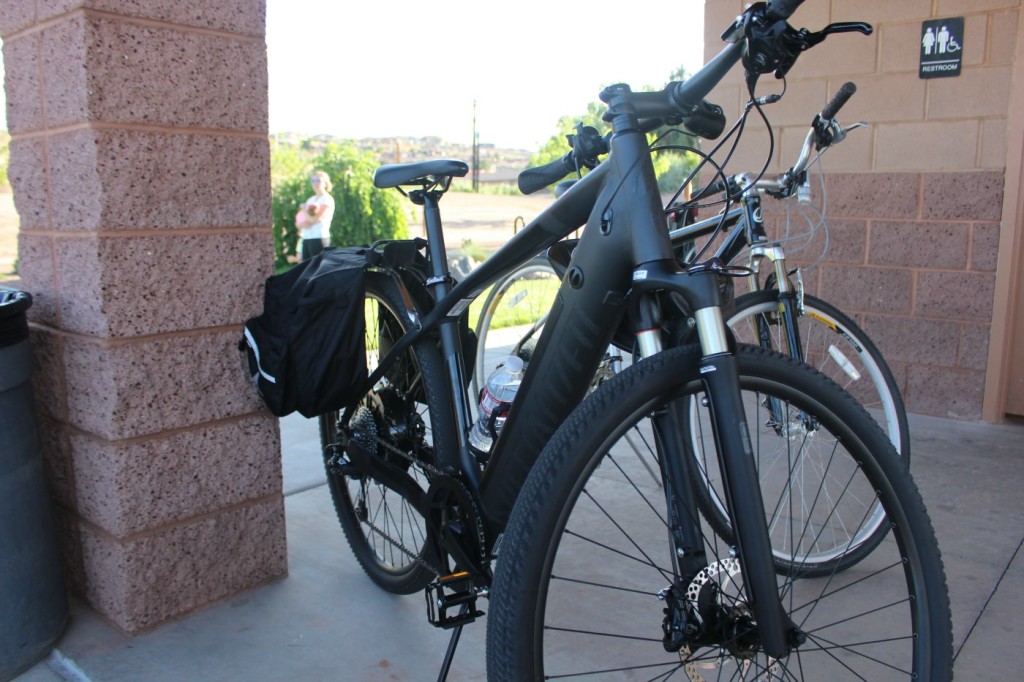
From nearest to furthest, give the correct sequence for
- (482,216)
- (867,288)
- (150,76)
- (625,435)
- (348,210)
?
(625,435)
(150,76)
(867,288)
(348,210)
(482,216)

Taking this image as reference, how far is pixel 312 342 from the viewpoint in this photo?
244cm

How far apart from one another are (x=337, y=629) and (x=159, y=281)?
1.09 metres

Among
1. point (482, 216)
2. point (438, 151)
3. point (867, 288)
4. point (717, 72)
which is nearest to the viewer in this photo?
point (717, 72)

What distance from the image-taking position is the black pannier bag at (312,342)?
8.00 feet

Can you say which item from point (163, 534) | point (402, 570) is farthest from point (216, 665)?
point (402, 570)

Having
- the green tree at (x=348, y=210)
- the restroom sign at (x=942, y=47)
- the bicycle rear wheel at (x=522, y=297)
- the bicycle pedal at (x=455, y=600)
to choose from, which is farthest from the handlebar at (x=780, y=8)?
the green tree at (x=348, y=210)

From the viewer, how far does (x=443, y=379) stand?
7.66 feet

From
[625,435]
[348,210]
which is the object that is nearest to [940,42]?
[625,435]

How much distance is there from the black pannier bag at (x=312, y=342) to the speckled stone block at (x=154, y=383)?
0.09 m

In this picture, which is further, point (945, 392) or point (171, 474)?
point (945, 392)

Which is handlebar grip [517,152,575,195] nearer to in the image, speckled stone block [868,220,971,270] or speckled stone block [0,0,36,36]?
speckled stone block [0,0,36,36]

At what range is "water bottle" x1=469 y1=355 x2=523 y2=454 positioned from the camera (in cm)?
217

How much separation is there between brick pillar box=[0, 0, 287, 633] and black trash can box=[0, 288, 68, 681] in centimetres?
14

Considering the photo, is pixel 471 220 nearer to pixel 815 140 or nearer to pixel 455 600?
pixel 815 140
